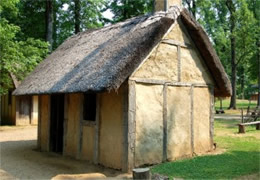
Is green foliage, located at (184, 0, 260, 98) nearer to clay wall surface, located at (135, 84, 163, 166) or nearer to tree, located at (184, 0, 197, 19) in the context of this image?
tree, located at (184, 0, 197, 19)

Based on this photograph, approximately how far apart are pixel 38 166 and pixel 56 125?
2.94 meters

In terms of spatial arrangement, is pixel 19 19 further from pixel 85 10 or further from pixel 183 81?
pixel 183 81

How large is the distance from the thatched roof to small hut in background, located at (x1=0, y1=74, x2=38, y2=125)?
9656mm

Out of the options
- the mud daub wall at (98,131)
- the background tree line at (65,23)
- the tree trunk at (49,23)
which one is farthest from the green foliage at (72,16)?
the mud daub wall at (98,131)

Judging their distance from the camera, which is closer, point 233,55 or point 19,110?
point 19,110

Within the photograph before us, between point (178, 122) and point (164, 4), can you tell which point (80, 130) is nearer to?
point (178, 122)

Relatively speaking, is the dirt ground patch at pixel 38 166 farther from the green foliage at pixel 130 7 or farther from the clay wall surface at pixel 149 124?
the green foliage at pixel 130 7

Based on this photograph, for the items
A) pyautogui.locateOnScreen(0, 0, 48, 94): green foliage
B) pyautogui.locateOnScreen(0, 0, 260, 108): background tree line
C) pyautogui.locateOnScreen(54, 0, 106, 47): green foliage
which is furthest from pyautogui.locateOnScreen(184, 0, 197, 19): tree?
pyautogui.locateOnScreen(0, 0, 48, 94): green foliage

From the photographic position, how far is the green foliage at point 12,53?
17.6m

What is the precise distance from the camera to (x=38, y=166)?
1001 centimetres

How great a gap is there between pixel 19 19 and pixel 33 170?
21441mm

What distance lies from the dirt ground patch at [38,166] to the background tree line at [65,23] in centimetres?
625

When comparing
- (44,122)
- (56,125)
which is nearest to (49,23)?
(44,122)

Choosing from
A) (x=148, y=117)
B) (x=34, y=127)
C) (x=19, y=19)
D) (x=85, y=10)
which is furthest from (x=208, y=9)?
(x=148, y=117)
